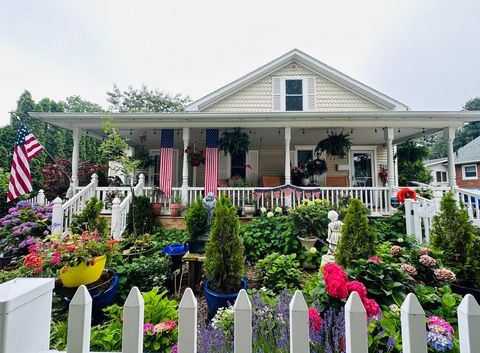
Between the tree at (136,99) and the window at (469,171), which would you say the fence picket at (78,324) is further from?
the window at (469,171)

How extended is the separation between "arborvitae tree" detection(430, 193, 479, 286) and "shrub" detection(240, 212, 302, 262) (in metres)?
2.38

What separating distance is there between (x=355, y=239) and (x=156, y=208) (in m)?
5.35

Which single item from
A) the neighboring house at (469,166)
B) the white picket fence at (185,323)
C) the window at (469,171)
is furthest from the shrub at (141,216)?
the window at (469,171)

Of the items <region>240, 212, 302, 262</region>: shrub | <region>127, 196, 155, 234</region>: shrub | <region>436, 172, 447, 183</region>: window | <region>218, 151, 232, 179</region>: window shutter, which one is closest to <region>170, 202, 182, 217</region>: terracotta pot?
<region>127, 196, 155, 234</region>: shrub

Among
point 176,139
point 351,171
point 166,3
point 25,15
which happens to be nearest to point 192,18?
point 166,3

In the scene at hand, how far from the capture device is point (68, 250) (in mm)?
2762

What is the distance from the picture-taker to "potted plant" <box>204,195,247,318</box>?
2.63 metres

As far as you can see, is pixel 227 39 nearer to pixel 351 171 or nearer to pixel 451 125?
pixel 351 171

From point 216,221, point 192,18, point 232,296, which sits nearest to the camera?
point 232,296

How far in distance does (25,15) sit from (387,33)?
15.4m

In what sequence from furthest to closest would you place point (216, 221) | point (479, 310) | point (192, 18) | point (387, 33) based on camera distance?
point (387, 33) → point (192, 18) → point (216, 221) → point (479, 310)

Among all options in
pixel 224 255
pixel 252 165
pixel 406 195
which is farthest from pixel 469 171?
pixel 224 255

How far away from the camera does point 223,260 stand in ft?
8.70

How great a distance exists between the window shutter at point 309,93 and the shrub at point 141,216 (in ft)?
23.4
